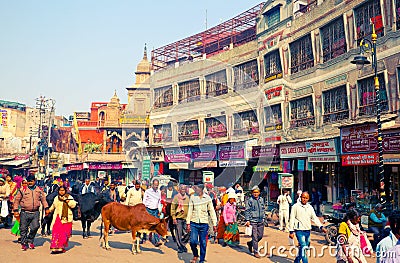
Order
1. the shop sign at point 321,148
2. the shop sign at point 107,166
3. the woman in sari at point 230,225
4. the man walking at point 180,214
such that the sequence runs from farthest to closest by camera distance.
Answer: the shop sign at point 107,166 → the shop sign at point 321,148 → the woman in sari at point 230,225 → the man walking at point 180,214

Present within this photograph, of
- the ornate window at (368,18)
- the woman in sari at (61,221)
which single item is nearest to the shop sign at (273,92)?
the ornate window at (368,18)

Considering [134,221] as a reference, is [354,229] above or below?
above

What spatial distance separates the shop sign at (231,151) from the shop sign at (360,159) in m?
8.21

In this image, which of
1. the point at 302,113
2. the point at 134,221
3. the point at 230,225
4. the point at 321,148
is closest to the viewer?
the point at 134,221

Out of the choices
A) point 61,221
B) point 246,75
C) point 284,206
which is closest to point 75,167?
point 246,75

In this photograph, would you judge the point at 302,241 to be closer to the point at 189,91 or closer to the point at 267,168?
the point at 267,168

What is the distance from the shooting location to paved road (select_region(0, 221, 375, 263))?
9461 millimetres

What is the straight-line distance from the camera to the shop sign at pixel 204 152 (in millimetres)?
27844

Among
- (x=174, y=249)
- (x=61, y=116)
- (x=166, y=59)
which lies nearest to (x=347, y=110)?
(x=174, y=249)

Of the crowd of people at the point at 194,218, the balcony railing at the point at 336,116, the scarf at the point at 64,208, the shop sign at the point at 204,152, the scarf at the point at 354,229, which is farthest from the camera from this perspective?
the shop sign at the point at 204,152

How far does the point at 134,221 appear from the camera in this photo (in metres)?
10.6

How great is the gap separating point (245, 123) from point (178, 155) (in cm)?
718

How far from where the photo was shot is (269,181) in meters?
24.0

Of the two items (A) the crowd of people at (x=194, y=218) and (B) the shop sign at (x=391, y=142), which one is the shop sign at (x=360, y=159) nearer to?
(B) the shop sign at (x=391, y=142)
